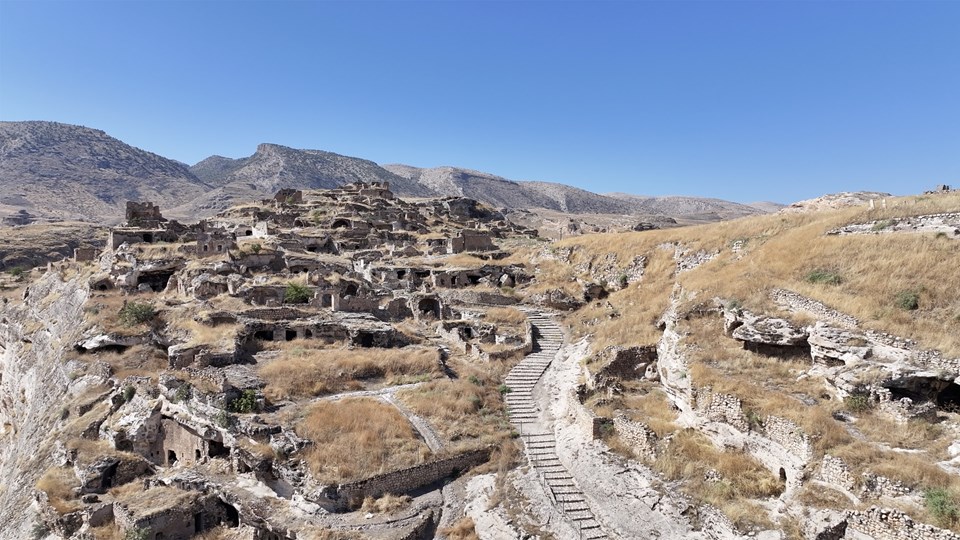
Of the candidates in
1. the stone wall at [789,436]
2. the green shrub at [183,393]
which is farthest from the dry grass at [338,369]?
the stone wall at [789,436]

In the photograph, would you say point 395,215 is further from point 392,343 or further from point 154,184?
point 154,184

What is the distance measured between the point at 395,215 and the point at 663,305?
44736 millimetres

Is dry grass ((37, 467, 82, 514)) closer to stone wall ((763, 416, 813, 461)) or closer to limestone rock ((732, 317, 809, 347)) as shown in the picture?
stone wall ((763, 416, 813, 461))

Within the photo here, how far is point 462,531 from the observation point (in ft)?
41.6

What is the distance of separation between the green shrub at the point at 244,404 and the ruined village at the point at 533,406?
0.11 metres

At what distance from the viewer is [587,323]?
84.1 ft

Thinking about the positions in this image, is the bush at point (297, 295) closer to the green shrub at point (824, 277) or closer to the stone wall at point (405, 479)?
the stone wall at point (405, 479)

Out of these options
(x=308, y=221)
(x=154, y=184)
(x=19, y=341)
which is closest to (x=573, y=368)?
(x=19, y=341)

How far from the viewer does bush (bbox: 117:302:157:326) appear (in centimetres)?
2534

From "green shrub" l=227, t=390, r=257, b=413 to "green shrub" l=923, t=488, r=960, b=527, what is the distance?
642 inches

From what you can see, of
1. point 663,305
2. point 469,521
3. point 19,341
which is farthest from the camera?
point 19,341

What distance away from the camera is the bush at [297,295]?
2831 centimetres

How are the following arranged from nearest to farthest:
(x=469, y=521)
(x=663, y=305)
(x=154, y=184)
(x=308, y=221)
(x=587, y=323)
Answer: (x=469, y=521)
(x=663, y=305)
(x=587, y=323)
(x=308, y=221)
(x=154, y=184)

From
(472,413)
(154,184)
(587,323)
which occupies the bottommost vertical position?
(472,413)
